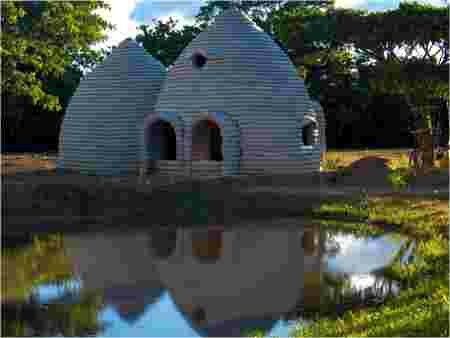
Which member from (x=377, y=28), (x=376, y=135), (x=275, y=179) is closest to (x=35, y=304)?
(x=275, y=179)

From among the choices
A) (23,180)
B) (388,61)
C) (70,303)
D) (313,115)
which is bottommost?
(70,303)

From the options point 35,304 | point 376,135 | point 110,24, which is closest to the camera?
point 35,304

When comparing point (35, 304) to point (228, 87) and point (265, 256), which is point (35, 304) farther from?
point (228, 87)

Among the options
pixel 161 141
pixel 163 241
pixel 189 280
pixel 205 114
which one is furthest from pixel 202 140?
pixel 189 280

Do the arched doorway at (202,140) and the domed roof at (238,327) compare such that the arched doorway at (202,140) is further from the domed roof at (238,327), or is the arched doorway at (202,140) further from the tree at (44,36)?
the domed roof at (238,327)

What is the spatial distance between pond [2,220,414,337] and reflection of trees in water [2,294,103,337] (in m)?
0.01

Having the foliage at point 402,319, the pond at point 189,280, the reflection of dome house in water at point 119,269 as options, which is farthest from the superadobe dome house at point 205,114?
the foliage at point 402,319

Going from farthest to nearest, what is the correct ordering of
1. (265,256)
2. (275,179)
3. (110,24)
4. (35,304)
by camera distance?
(110,24)
(275,179)
(265,256)
(35,304)

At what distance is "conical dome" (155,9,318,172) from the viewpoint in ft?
66.6

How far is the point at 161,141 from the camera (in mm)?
21891

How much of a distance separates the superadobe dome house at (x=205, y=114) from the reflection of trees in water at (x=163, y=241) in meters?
7.10

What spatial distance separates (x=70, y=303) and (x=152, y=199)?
711cm

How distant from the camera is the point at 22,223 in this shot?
13.4 meters

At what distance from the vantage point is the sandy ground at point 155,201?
13922mm
